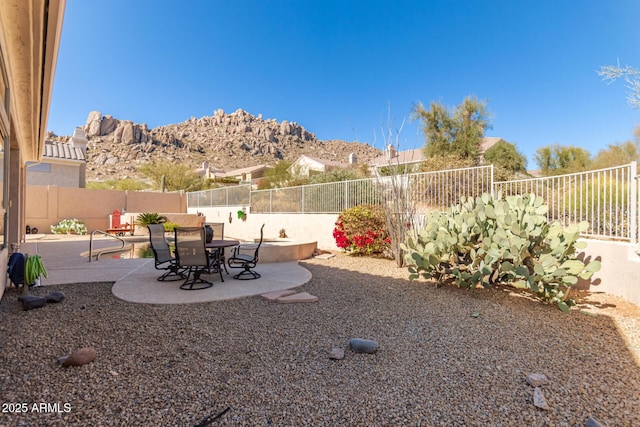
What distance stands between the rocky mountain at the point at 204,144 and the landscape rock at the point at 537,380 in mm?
40217

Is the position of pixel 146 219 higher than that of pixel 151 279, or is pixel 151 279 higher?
pixel 146 219

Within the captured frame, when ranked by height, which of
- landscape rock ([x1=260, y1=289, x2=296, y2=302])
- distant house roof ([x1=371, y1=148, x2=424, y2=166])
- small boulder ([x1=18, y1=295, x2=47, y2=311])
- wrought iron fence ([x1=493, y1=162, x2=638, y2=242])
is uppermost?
distant house roof ([x1=371, y1=148, x2=424, y2=166])

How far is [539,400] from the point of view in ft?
7.02

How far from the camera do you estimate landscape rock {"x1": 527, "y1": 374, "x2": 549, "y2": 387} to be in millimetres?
2363

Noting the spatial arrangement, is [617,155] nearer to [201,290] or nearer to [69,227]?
[201,290]

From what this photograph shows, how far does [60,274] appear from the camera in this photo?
5.84 m

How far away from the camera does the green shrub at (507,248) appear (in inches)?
163

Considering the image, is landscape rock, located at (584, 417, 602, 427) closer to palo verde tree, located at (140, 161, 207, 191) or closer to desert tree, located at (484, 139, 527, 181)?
desert tree, located at (484, 139, 527, 181)

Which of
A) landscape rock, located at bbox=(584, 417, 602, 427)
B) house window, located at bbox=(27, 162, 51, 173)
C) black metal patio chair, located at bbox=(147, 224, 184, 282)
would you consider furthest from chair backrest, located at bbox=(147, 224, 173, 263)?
house window, located at bbox=(27, 162, 51, 173)

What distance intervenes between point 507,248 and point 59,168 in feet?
75.0

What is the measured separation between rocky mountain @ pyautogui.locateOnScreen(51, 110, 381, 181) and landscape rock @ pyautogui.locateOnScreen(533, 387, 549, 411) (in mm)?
40437

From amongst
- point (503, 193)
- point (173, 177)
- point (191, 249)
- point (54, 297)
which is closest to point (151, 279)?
point (191, 249)

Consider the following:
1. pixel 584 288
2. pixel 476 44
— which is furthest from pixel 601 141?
pixel 584 288

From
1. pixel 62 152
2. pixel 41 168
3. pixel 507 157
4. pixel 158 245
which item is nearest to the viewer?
pixel 158 245
